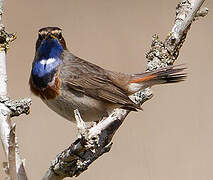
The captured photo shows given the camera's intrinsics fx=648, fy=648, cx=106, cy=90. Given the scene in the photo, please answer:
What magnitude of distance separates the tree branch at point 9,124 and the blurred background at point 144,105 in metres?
1.82

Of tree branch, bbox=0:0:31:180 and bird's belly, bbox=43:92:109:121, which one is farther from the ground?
bird's belly, bbox=43:92:109:121

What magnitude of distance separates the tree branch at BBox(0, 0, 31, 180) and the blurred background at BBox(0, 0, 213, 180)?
1821 millimetres

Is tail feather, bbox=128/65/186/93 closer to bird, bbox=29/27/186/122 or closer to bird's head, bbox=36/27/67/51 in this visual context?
bird, bbox=29/27/186/122

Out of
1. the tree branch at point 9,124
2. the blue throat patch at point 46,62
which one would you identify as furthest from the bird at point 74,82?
the tree branch at point 9,124

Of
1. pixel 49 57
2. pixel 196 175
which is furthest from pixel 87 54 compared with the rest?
pixel 49 57

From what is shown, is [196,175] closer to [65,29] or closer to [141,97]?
Result: [141,97]

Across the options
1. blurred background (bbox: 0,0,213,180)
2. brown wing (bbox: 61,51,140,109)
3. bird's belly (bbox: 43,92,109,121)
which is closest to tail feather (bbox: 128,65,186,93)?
brown wing (bbox: 61,51,140,109)

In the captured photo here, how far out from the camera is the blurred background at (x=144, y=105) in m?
5.82

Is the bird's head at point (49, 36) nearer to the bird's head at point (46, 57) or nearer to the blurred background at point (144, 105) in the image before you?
the bird's head at point (46, 57)

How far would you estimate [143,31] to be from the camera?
22.4 ft

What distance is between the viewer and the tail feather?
4516 mm

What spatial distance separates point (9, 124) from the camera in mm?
3584

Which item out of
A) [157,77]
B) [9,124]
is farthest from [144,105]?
[9,124]

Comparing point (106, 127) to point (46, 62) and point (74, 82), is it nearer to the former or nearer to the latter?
point (74, 82)
